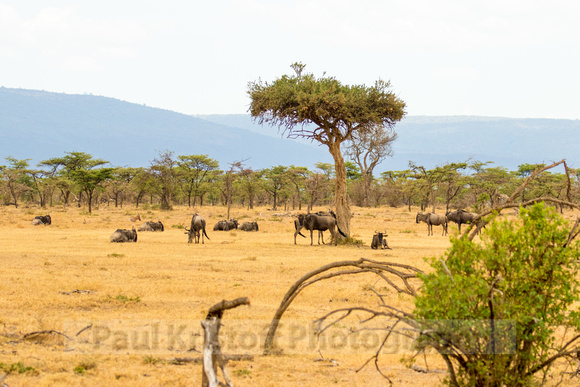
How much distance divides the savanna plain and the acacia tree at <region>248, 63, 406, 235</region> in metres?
5.92

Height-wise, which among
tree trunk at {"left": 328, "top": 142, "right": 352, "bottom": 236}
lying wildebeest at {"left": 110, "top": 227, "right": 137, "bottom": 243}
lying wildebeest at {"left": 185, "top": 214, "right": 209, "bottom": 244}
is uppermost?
tree trunk at {"left": 328, "top": 142, "right": 352, "bottom": 236}

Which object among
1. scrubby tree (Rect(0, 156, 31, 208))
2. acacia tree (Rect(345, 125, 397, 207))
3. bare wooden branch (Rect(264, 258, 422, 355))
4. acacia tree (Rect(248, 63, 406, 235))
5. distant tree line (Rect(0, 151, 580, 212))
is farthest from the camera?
scrubby tree (Rect(0, 156, 31, 208))

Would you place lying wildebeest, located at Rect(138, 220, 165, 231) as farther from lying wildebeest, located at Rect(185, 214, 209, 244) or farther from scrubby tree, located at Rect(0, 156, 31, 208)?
scrubby tree, located at Rect(0, 156, 31, 208)

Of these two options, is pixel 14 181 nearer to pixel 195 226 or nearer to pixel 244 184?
pixel 244 184

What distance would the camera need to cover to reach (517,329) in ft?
15.0

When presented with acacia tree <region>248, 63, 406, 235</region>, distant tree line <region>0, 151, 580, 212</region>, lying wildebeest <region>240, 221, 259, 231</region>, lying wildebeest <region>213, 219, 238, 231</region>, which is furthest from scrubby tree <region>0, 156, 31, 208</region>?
acacia tree <region>248, 63, 406, 235</region>

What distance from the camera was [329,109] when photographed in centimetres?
2211

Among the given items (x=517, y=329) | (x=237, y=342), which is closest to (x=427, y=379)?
(x=517, y=329)

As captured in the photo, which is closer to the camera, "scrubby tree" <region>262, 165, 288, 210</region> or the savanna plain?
the savanna plain

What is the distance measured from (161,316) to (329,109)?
15.1 m

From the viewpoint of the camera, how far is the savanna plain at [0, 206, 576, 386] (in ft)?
19.5

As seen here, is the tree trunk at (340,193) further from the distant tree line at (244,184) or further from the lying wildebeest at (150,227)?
the distant tree line at (244,184)

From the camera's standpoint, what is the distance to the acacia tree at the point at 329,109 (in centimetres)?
2201

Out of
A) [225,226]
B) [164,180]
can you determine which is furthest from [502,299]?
[164,180]
